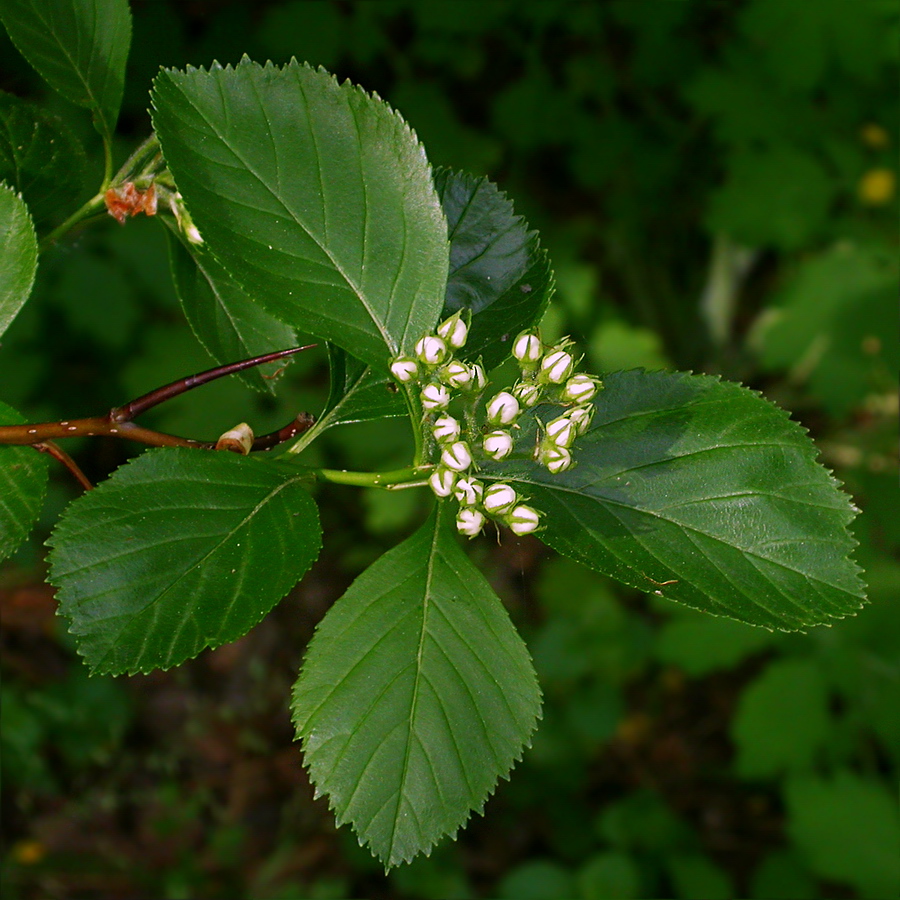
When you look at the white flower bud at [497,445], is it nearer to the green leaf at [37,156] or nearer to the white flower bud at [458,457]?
the white flower bud at [458,457]

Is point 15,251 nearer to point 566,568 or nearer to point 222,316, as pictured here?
point 222,316

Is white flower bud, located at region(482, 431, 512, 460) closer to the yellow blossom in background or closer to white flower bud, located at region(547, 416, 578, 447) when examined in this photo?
white flower bud, located at region(547, 416, 578, 447)

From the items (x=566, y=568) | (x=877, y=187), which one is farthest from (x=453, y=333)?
(x=877, y=187)

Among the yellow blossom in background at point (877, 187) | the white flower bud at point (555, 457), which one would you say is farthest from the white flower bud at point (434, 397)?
the yellow blossom in background at point (877, 187)

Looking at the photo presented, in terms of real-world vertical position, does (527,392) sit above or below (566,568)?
above

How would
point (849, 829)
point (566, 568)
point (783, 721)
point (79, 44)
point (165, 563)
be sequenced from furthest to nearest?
point (566, 568)
point (783, 721)
point (849, 829)
point (79, 44)
point (165, 563)

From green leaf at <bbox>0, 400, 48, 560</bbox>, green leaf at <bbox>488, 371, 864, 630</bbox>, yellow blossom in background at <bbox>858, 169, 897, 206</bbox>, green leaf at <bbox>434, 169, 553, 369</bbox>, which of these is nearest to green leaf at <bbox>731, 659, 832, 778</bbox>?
yellow blossom in background at <bbox>858, 169, 897, 206</bbox>

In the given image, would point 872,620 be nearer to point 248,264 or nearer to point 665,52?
point 665,52

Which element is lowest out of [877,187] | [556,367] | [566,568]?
[566,568]
